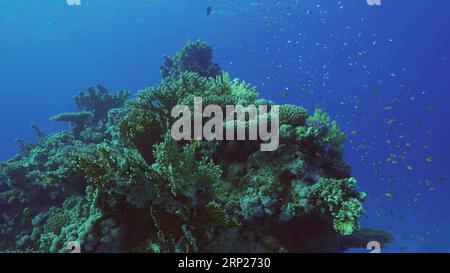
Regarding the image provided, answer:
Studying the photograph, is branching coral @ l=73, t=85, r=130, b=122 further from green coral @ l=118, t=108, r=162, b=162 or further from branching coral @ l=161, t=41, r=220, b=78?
green coral @ l=118, t=108, r=162, b=162

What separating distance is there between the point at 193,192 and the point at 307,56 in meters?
94.1

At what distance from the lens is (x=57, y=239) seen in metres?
5.95

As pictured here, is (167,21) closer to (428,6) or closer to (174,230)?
(428,6)

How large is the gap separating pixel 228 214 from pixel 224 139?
147 centimetres

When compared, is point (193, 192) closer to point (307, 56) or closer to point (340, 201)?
point (340, 201)

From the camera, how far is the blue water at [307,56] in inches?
1978

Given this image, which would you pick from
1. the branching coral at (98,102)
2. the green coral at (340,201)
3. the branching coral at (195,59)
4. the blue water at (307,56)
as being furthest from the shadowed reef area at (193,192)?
the blue water at (307,56)

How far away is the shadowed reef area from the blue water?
86.4 ft

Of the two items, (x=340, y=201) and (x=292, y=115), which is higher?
(x=292, y=115)

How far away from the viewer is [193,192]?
5453 mm

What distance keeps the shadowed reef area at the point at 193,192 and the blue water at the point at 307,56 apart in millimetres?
26349

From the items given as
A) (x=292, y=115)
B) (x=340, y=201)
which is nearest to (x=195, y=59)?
(x=292, y=115)

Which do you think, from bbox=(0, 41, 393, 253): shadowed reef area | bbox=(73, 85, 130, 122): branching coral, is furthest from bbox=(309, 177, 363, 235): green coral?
bbox=(73, 85, 130, 122): branching coral
